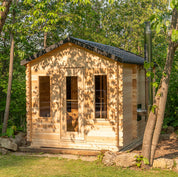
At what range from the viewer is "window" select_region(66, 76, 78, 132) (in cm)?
925

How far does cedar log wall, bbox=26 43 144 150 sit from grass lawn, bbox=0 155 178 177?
3.25 ft

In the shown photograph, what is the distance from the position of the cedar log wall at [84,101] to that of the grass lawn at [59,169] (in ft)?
3.25

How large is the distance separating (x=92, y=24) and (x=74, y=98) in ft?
45.7

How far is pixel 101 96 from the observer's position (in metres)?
8.98

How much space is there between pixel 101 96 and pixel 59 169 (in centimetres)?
248

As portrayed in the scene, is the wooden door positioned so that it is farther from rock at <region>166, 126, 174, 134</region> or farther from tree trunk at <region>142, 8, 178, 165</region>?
rock at <region>166, 126, 174, 134</region>

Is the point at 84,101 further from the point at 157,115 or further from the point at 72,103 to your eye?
the point at 157,115

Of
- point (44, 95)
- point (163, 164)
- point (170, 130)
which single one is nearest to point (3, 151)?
point (44, 95)

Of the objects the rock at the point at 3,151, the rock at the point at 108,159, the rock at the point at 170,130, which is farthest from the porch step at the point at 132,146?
the rock at the point at 3,151

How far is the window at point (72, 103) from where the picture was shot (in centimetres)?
925

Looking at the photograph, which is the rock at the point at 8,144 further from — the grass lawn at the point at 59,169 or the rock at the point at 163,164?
the rock at the point at 163,164

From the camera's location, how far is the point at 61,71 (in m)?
9.39

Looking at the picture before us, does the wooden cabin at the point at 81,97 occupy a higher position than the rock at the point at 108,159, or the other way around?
the wooden cabin at the point at 81,97

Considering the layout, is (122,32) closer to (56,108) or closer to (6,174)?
(56,108)
